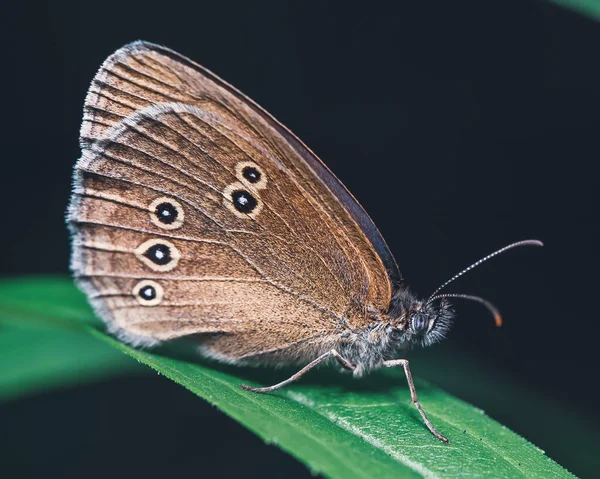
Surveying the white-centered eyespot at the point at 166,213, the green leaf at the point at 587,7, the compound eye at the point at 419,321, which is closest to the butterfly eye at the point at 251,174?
the white-centered eyespot at the point at 166,213

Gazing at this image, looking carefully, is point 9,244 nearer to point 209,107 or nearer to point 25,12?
point 25,12

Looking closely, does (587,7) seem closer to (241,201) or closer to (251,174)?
(251,174)

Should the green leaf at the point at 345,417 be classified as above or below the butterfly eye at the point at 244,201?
below

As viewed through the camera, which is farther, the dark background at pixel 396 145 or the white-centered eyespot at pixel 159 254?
the dark background at pixel 396 145

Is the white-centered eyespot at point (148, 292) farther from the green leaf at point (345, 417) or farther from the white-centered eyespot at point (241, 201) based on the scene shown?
the white-centered eyespot at point (241, 201)

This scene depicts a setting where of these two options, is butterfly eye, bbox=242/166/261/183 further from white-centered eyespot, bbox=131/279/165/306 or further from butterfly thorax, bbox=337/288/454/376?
butterfly thorax, bbox=337/288/454/376

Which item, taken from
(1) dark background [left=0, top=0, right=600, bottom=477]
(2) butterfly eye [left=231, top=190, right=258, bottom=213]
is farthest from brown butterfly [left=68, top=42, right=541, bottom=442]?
(1) dark background [left=0, top=0, right=600, bottom=477]

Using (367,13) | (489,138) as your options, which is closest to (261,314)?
(489,138)

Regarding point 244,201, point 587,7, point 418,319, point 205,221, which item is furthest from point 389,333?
point 587,7
